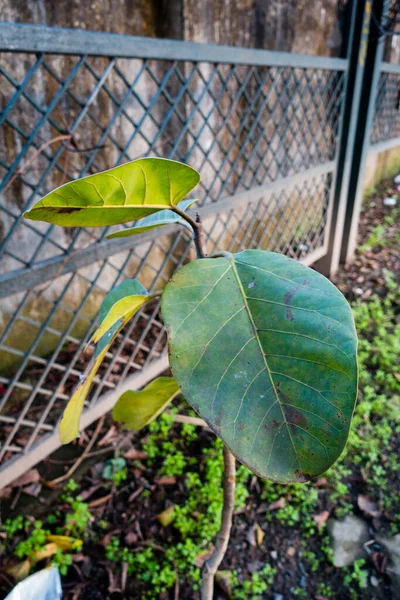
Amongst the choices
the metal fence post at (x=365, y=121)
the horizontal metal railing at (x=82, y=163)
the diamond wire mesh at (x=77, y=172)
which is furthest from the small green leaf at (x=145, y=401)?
the metal fence post at (x=365, y=121)

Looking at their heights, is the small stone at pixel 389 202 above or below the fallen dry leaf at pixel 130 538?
above

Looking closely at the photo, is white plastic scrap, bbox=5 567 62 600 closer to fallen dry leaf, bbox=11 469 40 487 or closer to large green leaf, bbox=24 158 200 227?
large green leaf, bbox=24 158 200 227

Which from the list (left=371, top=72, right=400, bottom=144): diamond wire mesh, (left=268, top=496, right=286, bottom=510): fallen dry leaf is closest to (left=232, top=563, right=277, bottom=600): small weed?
(left=268, top=496, right=286, bottom=510): fallen dry leaf

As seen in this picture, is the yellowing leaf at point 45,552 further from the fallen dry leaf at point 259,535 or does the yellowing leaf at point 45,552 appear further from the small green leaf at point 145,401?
the small green leaf at point 145,401

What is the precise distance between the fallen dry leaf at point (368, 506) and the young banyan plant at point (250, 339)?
1339mm

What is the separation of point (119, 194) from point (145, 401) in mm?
448

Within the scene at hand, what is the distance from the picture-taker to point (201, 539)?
141 centimetres

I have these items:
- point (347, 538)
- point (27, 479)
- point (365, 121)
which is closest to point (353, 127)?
point (365, 121)

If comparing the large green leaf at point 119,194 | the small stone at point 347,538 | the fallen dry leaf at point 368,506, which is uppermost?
the large green leaf at point 119,194

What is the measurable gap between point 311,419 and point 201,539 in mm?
1194

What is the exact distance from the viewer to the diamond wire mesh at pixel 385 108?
137 inches

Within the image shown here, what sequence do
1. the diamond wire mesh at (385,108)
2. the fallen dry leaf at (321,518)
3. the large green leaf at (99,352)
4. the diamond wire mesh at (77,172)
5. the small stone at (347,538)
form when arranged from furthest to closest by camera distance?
the diamond wire mesh at (385,108) → the diamond wire mesh at (77,172) → the fallen dry leaf at (321,518) → the small stone at (347,538) → the large green leaf at (99,352)

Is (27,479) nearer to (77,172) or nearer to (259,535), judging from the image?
(259,535)

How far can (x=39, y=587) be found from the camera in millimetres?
673
